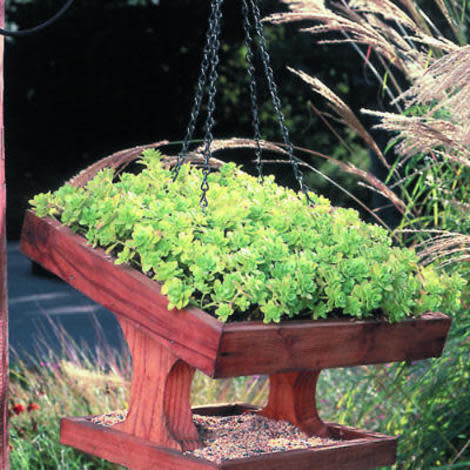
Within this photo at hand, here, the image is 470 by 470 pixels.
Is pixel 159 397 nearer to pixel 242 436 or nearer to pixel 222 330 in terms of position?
pixel 242 436

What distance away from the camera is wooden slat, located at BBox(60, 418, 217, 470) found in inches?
65.2

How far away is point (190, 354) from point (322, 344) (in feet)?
0.90

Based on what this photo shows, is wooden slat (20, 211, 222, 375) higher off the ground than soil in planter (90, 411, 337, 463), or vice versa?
wooden slat (20, 211, 222, 375)

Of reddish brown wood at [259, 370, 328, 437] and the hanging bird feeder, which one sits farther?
reddish brown wood at [259, 370, 328, 437]

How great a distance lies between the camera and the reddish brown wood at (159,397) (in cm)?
172

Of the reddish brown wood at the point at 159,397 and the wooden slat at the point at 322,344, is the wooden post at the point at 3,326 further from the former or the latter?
the wooden slat at the point at 322,344

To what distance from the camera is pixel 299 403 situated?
195cm

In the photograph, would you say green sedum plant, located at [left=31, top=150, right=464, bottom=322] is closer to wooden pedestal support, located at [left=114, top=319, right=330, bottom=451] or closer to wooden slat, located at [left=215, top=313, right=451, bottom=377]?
wooden slat, located at [left=215, top=313, right=451, bottom=377]

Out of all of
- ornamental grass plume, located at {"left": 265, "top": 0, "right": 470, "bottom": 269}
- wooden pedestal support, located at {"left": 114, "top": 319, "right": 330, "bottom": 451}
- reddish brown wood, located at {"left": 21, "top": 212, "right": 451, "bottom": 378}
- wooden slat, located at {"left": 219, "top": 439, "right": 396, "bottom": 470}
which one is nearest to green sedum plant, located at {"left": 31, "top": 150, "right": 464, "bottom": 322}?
reddish brown wood, located at {"left": 21, "top": 212, "right": 451, "bottom": 378}

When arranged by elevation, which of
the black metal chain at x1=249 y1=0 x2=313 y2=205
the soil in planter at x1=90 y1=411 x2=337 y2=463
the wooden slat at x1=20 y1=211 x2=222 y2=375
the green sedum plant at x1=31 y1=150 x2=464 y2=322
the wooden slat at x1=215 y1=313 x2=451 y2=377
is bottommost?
the soil in planter at x1=90 y1=411 x2=337 y2=463

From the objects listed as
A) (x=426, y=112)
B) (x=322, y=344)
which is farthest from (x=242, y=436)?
(x=426, y=112)

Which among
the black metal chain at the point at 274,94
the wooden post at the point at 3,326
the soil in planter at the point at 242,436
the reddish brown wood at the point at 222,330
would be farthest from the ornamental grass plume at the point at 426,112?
the wooden post at the point at 3,326

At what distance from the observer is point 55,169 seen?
14578 mm

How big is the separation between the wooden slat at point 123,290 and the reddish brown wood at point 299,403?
0.47m
